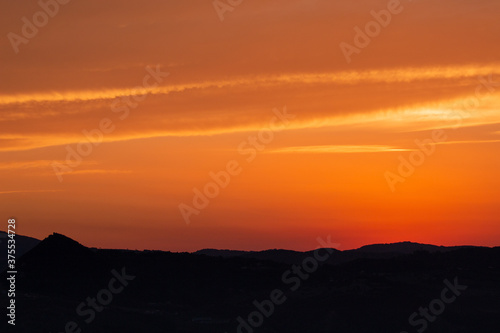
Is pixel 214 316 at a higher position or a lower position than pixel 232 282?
lower

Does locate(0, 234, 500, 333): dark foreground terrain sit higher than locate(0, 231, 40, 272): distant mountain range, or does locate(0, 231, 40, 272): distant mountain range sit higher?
locate(0, 231, 40, 272): distant mountain range

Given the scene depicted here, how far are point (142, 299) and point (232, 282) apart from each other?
8.32 metres

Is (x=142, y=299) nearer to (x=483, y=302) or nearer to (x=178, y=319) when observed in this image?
(x=178, y=319)

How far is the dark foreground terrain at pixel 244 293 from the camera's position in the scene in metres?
51.1

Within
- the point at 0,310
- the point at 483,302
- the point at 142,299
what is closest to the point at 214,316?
the point at 142,299

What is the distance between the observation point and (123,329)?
1917 inches

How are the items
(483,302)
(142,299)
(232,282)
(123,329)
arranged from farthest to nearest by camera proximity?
(232,282) → (142,299) → (483,302) → (123,329)

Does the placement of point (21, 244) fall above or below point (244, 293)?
above

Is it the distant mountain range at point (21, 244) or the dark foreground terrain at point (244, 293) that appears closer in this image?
the dark foreground terrain at point (244, 293)

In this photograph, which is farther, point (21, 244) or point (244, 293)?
point (21, 244)

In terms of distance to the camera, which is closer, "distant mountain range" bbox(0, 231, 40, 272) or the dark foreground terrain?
the dark foreground terrain

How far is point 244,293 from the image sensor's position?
6216cm

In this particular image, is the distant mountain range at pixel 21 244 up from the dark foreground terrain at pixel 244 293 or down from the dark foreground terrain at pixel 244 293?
up

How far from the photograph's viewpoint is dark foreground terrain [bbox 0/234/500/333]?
51.1 metres
